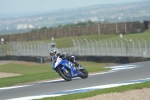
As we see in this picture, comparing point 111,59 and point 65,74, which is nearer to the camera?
point 65,74

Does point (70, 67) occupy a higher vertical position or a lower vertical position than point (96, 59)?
higher

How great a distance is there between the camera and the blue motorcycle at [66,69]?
20266 millimetres

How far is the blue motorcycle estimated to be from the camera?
20.3 meters

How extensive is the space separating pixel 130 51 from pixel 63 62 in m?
16.7

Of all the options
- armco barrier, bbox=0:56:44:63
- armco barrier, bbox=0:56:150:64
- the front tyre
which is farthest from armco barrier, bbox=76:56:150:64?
the front tyre

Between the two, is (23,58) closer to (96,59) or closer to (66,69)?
(96,59)

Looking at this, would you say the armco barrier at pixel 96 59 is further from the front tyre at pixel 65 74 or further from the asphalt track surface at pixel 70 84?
the front tyre at pixel 65 74

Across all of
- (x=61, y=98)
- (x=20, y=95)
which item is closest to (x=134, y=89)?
(x=61, y=98)

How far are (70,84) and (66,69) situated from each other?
4.37 feet

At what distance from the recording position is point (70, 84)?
19250 millimetres

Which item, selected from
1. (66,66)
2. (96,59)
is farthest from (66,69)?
(96,59)

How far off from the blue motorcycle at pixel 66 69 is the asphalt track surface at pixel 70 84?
0.83ft

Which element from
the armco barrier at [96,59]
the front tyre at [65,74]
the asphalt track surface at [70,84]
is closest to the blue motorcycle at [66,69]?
the front tyre at [65,74]

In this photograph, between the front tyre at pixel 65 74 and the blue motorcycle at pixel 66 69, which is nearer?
the blue motorcycle at pixel 66 69
